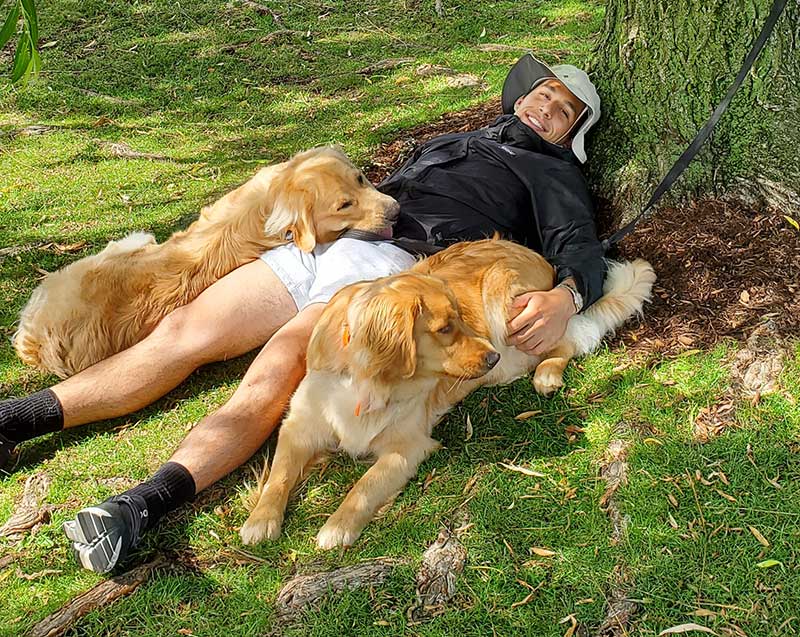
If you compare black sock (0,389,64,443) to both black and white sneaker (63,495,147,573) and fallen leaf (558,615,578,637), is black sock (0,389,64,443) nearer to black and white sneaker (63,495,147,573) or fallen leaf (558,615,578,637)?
black and white sneaker (63,495,147,573)

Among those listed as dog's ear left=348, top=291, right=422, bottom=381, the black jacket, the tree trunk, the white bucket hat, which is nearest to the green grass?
dog's ear left=348, top=291, right=422, bottom=381

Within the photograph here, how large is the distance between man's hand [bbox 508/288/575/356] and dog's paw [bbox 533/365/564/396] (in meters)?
0.12

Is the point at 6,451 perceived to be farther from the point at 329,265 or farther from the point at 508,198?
the point at 508,198

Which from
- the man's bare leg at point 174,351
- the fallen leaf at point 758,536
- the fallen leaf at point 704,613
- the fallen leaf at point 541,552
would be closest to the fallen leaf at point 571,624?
the fallen leaf at point 541,552

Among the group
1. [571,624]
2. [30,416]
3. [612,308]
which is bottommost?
[571,624]

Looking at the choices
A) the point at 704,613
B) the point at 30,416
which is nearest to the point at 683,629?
the point at 704,613

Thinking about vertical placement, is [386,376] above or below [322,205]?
below

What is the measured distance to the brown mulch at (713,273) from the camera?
3.87 m

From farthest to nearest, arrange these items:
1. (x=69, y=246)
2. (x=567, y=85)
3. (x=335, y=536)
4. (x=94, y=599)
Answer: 1. (x=69, y=246)
2. (x=567, y=85)
3. (x=335, y=536)
4. (x=94, y=599)

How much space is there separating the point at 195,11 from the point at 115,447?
24.3 ft

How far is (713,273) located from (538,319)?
3.22 feet

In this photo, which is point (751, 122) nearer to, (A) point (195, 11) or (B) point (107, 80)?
(B) point (107, 80)

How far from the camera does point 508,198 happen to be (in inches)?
172

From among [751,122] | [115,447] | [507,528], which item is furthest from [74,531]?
[751,122]
